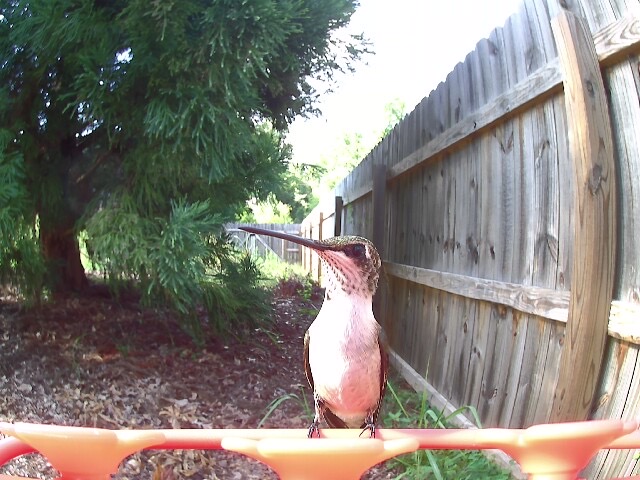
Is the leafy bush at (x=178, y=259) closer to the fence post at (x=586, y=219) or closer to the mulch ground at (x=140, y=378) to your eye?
the mulch ground at (x=140, y=378)

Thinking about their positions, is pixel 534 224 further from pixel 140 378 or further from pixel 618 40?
pixel 140 378

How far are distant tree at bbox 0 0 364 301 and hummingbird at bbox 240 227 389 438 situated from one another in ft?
5.51

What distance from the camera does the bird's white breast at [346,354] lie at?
→ 1.19 metres

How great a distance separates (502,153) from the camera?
2348 mm

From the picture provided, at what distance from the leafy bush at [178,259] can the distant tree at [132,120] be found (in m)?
0.01

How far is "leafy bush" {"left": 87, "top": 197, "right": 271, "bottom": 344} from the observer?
2854mm

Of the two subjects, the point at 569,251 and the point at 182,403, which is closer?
the point at 569,251

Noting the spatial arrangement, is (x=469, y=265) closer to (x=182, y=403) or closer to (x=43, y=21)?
(x=182, y=403)

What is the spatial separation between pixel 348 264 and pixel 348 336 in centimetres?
17

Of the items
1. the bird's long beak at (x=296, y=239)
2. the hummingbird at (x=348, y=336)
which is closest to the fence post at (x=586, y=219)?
the hummingbird at (x=348, y=336)

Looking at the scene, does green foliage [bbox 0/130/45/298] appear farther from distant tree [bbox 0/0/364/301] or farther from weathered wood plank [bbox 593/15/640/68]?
weathered wood plank [bbox 593/15/640/68]

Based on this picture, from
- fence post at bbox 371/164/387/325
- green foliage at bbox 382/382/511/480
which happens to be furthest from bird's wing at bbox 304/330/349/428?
fence post at bbox 371/164/387/325

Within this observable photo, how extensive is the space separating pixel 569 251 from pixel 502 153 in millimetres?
680

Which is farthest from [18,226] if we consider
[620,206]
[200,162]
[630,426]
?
[630,426]
